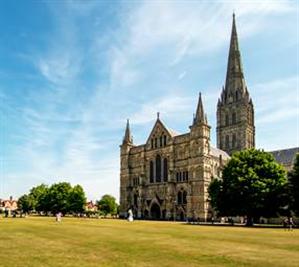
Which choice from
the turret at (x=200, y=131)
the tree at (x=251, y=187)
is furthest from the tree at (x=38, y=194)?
the tree at (x=251, y=187)

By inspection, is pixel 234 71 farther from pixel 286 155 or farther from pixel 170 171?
pixel 170 171

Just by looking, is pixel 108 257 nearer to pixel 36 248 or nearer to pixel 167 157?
pixel 36 248

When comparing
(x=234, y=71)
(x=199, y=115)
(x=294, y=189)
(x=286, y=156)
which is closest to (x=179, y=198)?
(x=199, y=115)

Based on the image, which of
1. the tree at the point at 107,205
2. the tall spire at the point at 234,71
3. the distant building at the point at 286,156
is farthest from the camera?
the tree at the point at 107,205

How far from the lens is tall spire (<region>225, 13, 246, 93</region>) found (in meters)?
130

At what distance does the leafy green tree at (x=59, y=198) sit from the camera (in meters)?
119

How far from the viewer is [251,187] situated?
198ft

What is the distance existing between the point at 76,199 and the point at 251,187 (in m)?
73.0

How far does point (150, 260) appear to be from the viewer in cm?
1609

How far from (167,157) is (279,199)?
42154mm

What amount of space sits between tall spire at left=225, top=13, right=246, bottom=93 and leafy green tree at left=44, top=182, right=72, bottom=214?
206 ft

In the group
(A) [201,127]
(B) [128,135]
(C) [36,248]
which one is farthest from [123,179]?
(C) [36,248]

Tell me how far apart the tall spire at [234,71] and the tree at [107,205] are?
6700 centimetres

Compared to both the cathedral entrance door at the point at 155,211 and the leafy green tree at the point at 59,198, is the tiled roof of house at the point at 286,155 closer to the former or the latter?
the cathedral entrance door at the point at 155,211
